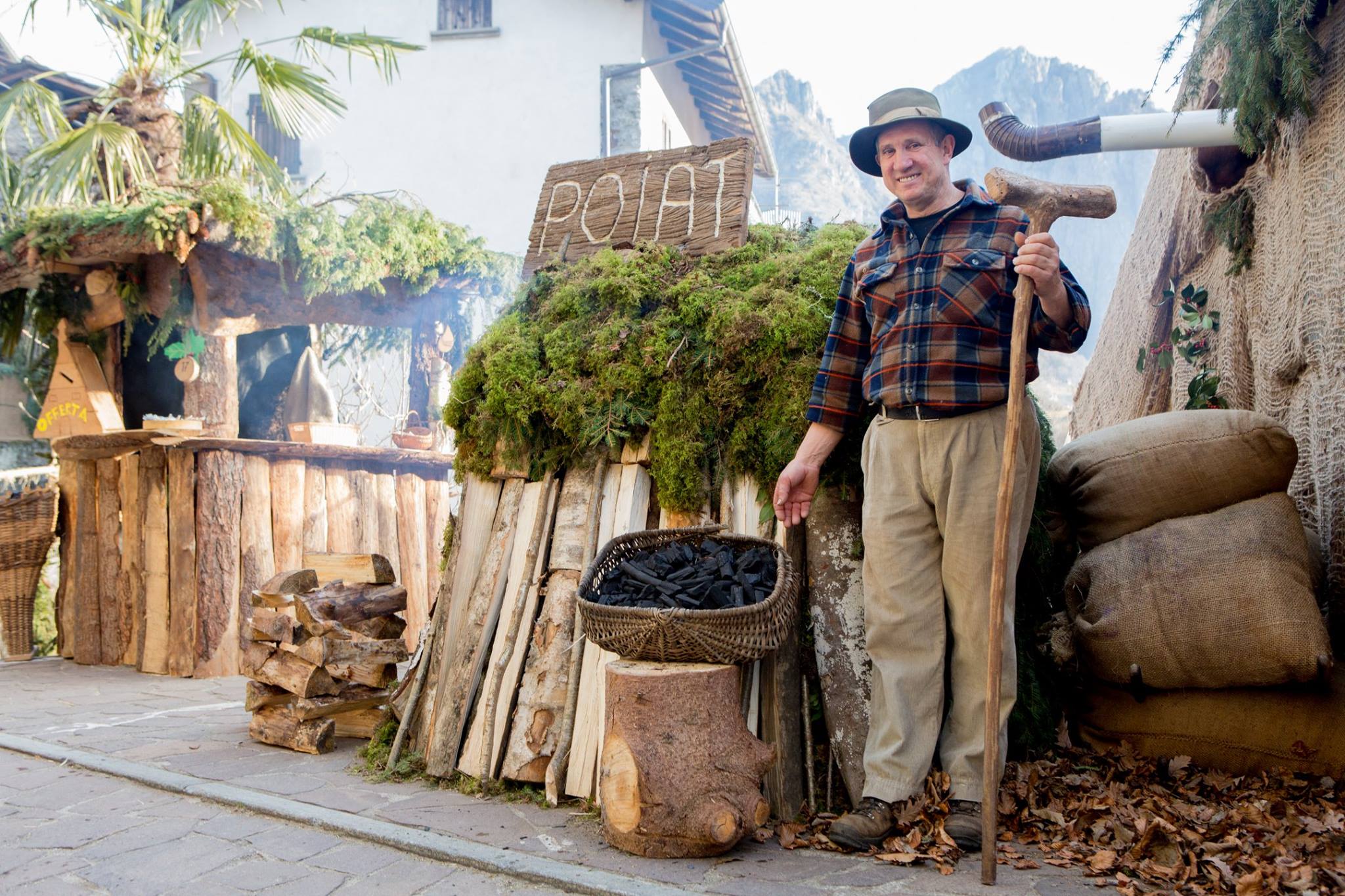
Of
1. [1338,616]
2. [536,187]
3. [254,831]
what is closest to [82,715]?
[254,831]

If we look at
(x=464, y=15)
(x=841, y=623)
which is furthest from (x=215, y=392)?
(x=464, y=15)

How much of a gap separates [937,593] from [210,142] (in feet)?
24.1

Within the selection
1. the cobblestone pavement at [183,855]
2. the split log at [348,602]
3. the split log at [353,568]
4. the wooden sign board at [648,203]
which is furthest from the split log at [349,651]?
the wooden sign board at [648,203]

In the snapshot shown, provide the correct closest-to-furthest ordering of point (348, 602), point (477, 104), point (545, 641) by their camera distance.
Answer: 1. point (545, 641)
2. point (348, 602)
3. point (477, 104)

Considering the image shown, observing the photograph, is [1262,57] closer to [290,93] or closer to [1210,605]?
[1210,605]

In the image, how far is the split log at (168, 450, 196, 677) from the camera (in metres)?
7.45

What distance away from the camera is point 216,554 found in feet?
→ 24.4

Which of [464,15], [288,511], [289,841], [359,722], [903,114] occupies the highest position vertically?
[464,15]

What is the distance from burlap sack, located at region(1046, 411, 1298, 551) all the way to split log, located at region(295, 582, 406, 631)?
3599 millimetres

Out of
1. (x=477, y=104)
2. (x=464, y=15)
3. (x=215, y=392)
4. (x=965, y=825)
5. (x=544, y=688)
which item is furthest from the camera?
(x=464, y=15)

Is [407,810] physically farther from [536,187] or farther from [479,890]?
[536,187]

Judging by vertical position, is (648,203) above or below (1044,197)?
above

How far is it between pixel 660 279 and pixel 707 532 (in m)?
1.45

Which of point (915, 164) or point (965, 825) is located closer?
point (965, 825)
